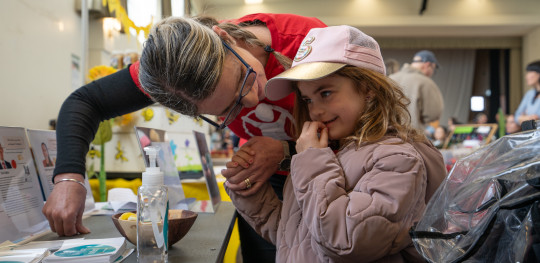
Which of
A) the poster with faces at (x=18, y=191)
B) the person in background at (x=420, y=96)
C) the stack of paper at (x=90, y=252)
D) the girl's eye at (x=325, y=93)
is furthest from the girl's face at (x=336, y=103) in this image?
the person in background at (x=420, y=96)

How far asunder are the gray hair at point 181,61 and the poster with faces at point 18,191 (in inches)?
18.1

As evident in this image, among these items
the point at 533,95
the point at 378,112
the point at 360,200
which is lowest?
the point at 533,95

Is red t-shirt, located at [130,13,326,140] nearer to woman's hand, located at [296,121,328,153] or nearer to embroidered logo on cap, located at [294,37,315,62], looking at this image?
embroidered logo on cap, located at [294,37,315,62]

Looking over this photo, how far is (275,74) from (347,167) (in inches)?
18.3

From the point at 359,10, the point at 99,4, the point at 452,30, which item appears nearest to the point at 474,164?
the point at 99,4

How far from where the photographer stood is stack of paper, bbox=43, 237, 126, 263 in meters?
0.78

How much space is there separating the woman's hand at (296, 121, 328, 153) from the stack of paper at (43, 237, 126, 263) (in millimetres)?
456

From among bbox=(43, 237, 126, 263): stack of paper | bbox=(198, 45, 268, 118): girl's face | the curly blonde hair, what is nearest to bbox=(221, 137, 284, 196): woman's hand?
bbox=(198, 45, 268, 118): girl's face

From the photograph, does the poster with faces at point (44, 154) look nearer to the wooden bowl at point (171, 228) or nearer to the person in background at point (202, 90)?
the person in background at point (202, 90)

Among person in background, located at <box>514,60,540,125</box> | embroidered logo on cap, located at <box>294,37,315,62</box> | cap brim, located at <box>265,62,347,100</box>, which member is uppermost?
embroidered logo on cap, located at <box>294,37,315,62</box>

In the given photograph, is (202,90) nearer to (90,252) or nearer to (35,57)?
(90,252)

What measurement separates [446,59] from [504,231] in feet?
36.6

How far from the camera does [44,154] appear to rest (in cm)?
139

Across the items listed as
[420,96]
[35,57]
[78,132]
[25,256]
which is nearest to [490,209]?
[25,256]
